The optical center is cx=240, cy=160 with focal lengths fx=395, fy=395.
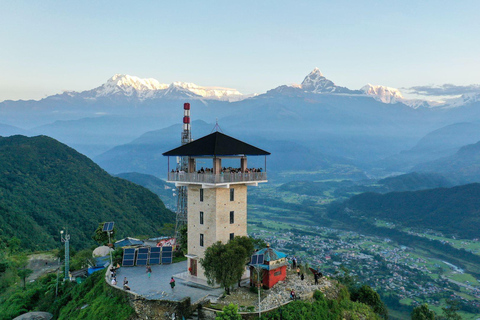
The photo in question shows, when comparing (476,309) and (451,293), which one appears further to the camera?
(451,293)

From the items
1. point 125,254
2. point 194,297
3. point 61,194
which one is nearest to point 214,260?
point 194,297

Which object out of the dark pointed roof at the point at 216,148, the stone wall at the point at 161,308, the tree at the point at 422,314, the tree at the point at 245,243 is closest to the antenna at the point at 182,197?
the dark pointed roof at the point at 216,148

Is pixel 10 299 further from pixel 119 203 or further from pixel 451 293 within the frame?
pixel 451 293

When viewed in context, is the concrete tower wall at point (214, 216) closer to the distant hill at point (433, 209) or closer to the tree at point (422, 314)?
the tree at point (422, 314)

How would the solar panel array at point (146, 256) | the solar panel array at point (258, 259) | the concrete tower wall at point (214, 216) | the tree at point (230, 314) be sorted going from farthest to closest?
the solar panel array at point (146, 256) → the concrete tower wall at point (214, 216) → the solar panel array at point (258, 259) → the tree at point (230, 314)

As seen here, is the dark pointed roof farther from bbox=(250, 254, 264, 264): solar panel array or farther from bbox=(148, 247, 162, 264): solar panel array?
bbox=(148, 247, 162, 264): solar panel array

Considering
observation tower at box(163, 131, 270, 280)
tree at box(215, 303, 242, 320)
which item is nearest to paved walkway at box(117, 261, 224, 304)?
observation tower at box(163, 131, 270, 280)

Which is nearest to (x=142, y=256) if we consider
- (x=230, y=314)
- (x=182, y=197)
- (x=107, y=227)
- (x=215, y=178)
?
(x=107, y=227)
